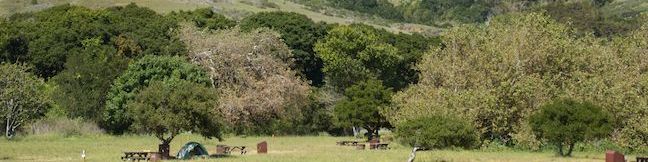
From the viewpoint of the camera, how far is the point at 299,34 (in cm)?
8894

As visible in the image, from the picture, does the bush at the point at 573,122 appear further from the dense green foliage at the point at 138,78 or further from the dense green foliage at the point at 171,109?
the dense green foliage at the point at 138,78

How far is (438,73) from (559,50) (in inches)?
374

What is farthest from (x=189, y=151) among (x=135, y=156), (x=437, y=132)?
(x=437, y=132)

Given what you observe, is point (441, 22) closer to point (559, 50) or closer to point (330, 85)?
point (330, 85)

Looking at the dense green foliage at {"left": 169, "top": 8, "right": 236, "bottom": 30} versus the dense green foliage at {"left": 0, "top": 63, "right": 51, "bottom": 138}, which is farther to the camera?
the dense green foliage at {"left": 169, "top": 8, "right": 236, "bottom": 30}

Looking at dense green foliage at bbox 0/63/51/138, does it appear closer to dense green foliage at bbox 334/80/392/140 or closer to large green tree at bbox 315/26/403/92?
dense green foliage at bbox 334/80/392/140

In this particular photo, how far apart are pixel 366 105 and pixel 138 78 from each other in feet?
57.2

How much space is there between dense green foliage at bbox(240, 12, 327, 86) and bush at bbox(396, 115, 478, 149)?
132 feet

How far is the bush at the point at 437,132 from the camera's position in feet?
146

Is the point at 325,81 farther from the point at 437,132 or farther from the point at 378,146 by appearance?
the point at 437,132

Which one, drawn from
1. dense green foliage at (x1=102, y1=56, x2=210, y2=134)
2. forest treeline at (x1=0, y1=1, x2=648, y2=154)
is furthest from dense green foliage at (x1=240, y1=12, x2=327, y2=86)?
dense green foliage at (x1=102, y1=56, x2=210, y2=134)

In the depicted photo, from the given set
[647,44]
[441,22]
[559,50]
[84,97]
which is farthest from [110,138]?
[441,22]

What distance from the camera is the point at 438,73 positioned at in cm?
6275

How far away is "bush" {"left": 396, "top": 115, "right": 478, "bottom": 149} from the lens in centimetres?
4450
